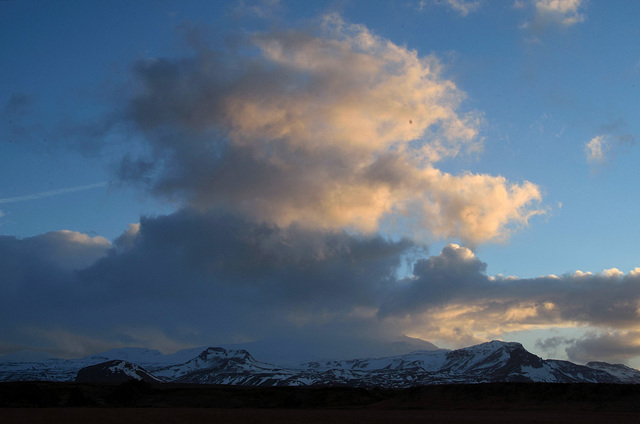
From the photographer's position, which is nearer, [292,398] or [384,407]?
[384,407]

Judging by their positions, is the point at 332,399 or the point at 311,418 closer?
the point at 311,418

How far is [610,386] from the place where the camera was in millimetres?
110000

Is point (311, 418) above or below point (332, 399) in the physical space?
above

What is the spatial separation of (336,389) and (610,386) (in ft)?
205

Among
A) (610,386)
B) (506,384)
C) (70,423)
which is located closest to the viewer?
(70,423)

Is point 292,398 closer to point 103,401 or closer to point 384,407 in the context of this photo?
point 384,407

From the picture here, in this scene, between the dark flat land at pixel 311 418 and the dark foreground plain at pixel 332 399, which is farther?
the dark foreground plain at pixel 332 399

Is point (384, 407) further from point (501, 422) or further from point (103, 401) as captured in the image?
point (103, 401)

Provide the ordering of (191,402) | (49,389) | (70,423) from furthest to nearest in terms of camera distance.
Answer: (49,389), (191,402), (70,423)

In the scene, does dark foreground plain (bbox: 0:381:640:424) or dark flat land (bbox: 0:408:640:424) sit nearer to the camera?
dark flat land (bbox: 0:408:640:424)

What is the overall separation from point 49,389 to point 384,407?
87.1 meters

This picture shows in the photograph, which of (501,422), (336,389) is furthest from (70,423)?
(336,389)

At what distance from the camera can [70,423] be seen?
6644cm

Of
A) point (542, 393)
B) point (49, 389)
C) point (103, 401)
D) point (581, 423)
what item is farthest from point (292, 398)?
point (581, 423)
